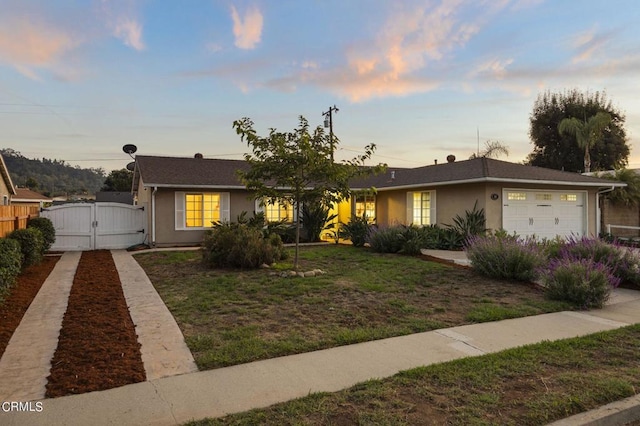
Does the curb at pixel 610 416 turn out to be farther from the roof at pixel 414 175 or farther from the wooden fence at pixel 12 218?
the roof at pixel 414 175

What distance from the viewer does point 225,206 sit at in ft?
52.7

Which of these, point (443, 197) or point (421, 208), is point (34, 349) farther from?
point (421, 208)

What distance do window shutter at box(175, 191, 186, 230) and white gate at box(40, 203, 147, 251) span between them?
5.30 feet

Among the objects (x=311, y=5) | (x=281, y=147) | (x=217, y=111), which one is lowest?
(x=281, y=147)

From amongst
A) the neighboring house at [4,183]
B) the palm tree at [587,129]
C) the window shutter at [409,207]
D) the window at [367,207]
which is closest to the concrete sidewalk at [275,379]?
the window shutter at [409,207]

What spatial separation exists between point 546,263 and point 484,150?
77.5ft

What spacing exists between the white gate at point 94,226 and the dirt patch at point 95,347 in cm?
779

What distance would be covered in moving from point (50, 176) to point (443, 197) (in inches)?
3054

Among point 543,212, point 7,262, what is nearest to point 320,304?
point 7,262

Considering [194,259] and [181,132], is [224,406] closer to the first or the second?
[194,259]

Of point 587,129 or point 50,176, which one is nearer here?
point 587,129

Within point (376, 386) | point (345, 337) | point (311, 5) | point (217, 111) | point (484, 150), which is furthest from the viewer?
point (484, 150)

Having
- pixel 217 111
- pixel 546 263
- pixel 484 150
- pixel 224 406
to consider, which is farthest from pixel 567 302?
pixel 484 150

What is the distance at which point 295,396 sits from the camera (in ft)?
10.8
